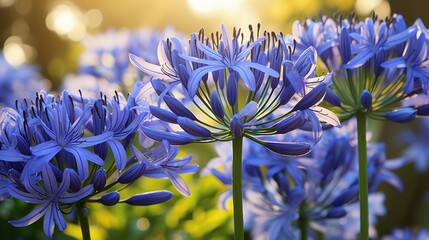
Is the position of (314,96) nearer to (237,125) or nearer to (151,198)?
(237,125)

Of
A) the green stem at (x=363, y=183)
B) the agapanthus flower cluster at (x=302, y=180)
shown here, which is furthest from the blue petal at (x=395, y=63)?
the agapanthus flower cluster at (x=302, y=180)

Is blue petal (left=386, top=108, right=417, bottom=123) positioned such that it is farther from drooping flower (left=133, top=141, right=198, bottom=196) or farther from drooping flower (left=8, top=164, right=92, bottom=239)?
drooping flower (left=8, top=164, right=92, bottom=239)

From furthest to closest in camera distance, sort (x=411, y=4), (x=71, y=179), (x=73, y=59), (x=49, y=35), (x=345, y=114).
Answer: (x=49, y=35) → (x=73, y=59) → (x=411, y=4) → (x=345, y=114) → (x=71, y=179)

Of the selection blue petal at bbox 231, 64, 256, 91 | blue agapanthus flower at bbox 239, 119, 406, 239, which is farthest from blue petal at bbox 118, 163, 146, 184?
blue agapanthus flower at bbox 239, 119, 406, 239

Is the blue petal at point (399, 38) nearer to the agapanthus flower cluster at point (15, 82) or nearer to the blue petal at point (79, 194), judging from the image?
the blue petal at point (79, 194)

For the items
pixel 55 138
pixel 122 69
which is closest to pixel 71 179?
pixel 55 138

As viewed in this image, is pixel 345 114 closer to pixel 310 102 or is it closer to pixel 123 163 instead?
pixel 310 102
